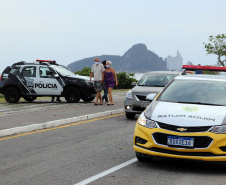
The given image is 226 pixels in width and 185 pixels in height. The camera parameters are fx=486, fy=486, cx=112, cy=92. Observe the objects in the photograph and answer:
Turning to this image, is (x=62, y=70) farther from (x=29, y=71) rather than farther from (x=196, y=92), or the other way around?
(x=196, y=92)

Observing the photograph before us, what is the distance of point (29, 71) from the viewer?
22.2 metres

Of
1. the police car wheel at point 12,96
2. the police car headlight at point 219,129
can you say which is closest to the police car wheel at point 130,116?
the police car wheel at point 12,96

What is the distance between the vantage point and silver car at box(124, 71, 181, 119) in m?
15.0

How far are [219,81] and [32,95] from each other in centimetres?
1443

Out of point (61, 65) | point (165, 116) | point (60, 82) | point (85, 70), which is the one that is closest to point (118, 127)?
point (165, 116)

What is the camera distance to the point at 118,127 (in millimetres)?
13109

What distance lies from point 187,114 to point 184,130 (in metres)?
0.36

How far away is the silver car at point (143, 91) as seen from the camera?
1502cm

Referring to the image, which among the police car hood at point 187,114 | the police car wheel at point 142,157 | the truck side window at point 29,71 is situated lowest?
the police car wheel at point 142,157

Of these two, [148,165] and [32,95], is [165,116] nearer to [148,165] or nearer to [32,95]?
[148,165]

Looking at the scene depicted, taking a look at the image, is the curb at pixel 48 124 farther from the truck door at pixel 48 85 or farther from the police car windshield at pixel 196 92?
the truck door at pixel 48 85

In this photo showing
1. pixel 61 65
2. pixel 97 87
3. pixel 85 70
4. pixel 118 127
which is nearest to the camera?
pixel 118 127

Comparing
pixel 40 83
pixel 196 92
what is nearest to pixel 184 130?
pixel 196 92

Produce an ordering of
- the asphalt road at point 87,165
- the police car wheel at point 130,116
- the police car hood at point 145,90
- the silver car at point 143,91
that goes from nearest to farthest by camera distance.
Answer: the asphalt road at point 87,165, the silver car at point 143,91, the police car hood at point 145,90, the police car wheel at point 130,116
